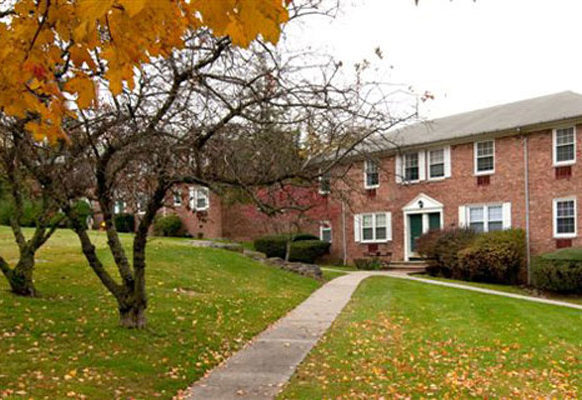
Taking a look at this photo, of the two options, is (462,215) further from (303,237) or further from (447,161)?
(303,237)

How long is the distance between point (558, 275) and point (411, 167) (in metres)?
9.54

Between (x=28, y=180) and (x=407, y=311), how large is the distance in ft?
28.8

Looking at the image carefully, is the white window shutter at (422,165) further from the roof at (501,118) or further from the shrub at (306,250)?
the shrub at (306,250)

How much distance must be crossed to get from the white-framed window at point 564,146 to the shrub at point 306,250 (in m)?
12.2

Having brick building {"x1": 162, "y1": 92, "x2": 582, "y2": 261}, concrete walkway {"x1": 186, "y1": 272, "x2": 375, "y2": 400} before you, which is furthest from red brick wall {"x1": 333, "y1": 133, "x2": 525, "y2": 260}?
concrete walkway {"x1": 186, "y1": 272, "x2": 375, "y2": 400}

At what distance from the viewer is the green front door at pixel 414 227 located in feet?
88.1

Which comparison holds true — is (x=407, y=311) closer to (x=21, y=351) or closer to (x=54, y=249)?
(x=21, y=351)

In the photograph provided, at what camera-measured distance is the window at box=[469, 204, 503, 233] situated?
23.8 meters

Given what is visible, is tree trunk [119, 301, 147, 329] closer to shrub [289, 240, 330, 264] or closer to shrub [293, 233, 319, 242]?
shrub [289, 240, 330, 264]

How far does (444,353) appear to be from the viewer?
9.05 m

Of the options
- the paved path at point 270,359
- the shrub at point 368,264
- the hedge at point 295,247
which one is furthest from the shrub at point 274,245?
the paved path at point 270,359

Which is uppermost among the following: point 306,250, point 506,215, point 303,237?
point 506,215

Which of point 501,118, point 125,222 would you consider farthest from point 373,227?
point 125,222

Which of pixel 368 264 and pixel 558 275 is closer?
pixel 558 275
